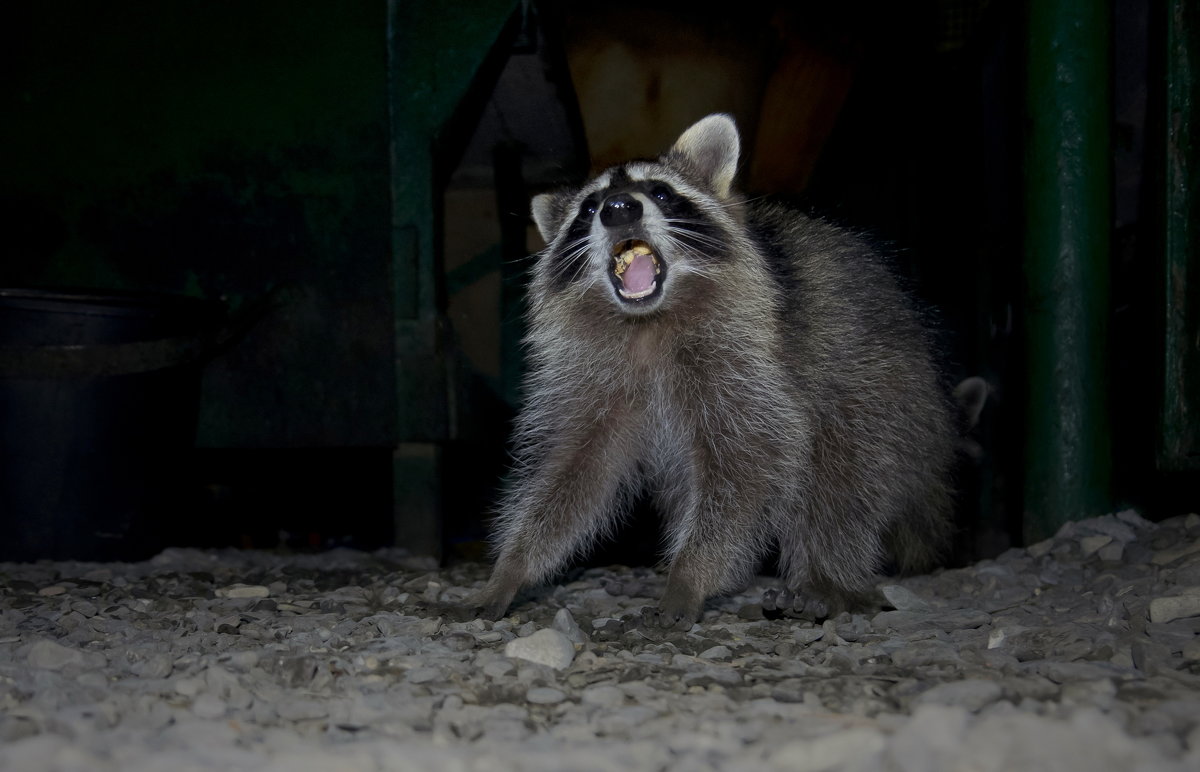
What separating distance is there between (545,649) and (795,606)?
2.98ft

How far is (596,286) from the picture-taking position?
2953mm

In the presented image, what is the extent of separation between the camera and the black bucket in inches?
134

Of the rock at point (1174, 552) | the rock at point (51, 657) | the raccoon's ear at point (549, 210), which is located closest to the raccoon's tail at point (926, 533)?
the rock at point (1174, 552)

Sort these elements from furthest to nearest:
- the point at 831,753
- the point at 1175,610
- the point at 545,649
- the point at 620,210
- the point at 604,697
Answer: the point at 620,210
the point at 1175,610
the point at 545,649
the point at 604,697
the point at 831,753

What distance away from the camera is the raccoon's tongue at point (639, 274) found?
2875mm

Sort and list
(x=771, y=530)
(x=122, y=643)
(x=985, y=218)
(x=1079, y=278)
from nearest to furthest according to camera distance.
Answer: (x=122, y=643), (x=771, y=530), (x=1079, y=278), (x=985, y=218)

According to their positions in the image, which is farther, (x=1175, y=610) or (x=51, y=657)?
(x=1175, y=610)

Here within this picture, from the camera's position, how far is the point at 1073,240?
3.39 metres

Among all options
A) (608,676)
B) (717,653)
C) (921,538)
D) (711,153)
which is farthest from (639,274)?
(921,538)

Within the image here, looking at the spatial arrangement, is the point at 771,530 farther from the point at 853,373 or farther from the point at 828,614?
the point at 853,373

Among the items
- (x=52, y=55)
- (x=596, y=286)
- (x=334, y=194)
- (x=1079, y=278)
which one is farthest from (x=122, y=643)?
(x=1079, y=278)

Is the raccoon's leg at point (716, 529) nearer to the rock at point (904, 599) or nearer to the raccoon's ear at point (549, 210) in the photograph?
the rock at point (904, 599)

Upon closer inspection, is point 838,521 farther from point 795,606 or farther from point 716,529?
point 716,529

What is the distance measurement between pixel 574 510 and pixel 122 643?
1.23 metres
